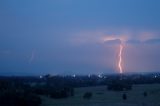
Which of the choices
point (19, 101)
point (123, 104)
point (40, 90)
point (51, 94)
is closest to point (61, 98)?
point (51, 94)

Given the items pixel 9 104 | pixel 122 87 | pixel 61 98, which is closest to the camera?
pixel 9 104

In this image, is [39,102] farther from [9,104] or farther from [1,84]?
[1,84]

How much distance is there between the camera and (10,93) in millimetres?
59844

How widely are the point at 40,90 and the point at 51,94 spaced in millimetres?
6890

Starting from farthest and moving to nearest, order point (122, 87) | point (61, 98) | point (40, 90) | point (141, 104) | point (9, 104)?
point (122, 87) < point (40, 90) < point (61, 98) < point (9, 104) < point (141, 104)

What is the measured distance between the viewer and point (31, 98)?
196ft

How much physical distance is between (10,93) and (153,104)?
21.2 m

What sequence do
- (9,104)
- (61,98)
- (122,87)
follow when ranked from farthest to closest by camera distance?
1. (122,87)
2. (61,98)
3. (9,104)

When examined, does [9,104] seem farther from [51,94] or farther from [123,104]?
[51,94]

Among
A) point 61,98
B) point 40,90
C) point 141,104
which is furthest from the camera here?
point 40,90

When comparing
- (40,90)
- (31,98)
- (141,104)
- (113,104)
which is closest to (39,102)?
(31,98)

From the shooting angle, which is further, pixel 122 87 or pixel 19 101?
pixel 122 87

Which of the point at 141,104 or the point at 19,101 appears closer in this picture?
the point at 141,104

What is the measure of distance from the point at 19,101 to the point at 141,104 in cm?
1738
